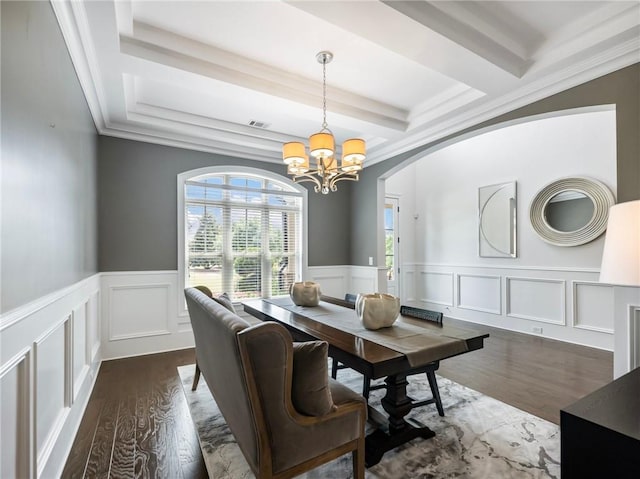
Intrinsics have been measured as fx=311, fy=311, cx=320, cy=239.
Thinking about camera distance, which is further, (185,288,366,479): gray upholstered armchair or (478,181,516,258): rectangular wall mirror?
(478,181,516,258): rectangular wall mirror

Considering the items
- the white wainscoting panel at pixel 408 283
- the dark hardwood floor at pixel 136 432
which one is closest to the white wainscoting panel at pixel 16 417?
the dark hardwood floor at pixel 136 432

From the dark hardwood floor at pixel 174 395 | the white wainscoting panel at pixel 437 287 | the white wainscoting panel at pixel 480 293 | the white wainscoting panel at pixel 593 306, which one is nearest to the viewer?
the dark hardwood floor at pixel 174 395

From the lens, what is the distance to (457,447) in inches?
78.6

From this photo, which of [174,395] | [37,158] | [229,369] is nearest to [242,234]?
[174,395]

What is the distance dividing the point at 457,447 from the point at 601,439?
1238mm

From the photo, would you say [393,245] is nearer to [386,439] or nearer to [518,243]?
[518,243]

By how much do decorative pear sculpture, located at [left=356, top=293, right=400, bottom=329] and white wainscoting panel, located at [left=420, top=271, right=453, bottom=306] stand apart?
4.23 m

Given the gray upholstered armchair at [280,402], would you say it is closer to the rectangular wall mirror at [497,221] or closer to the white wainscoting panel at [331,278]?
the white wainscoting panel at [331,278]

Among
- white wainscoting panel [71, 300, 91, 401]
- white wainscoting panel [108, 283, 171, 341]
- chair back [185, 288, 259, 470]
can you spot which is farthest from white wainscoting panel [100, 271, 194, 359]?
chair back [185, 288, 259, 470]

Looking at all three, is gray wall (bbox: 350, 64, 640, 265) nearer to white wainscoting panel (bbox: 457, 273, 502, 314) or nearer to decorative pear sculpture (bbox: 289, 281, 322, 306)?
decorative pear sculpture (bbox: 289, 281, 322, 306)

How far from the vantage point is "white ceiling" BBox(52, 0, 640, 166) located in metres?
2.03

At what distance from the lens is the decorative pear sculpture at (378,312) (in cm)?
210

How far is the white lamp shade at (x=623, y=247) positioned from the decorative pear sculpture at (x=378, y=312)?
1119 millimetres

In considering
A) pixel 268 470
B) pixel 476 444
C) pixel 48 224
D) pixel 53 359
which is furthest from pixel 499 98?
pixel 53 359
